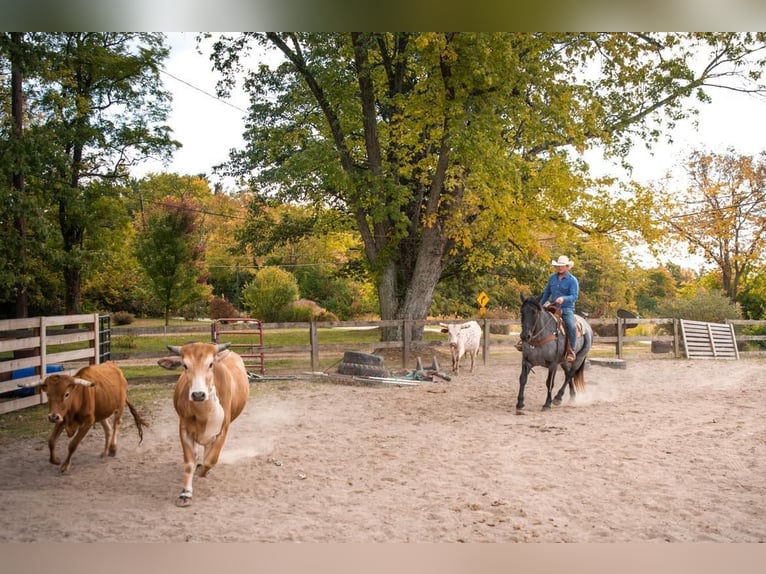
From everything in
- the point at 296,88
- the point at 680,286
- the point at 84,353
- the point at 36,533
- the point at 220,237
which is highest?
the point at 296,88

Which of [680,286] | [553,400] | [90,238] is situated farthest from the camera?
[680,286]

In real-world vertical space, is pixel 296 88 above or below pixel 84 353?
above

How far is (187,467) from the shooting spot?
3.70m

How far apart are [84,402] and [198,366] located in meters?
1.17

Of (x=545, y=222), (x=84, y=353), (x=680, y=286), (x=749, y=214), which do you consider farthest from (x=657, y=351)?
(x=84, y=353)

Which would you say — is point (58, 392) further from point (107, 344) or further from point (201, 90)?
point (201, 90)

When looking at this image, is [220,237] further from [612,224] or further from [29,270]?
[612,224]

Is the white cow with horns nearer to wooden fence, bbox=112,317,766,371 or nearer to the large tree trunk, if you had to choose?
wooden fence, bbox=112,317,766,371

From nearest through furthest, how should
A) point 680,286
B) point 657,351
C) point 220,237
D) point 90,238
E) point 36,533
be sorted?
point 36,533, point 90,238, point 220,237, point 657,351, point 680,286

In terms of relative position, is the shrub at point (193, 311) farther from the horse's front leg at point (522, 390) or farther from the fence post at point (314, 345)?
the horse's front leg at point (522, 390)

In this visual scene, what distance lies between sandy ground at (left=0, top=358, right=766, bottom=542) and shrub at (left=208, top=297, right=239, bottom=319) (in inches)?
220

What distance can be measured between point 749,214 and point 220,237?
7.95 m

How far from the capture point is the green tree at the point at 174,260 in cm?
1055

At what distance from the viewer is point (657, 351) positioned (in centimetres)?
1186
